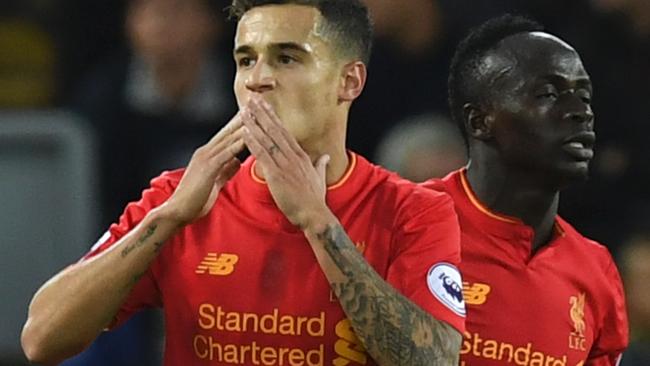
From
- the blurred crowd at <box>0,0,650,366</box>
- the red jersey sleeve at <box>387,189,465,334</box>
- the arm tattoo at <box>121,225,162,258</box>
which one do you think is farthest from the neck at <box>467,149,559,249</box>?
the blurred crowd at <box>0,0,650,366</box>

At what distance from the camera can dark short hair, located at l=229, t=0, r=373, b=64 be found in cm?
499

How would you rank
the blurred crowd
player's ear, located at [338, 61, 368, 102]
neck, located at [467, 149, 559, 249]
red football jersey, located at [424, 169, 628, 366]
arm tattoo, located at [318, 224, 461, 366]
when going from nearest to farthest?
1. arm tattoo, located at [318, 224, 461, 366]
2. player's ear, located at [338, 61, 368, 102]
3. red football jersey, located at [424, 169, 628, 366]
4. neck, located at [467, 149, 559, 249]
5. the blurred crowd

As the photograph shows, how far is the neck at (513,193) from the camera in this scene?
5.50 metres

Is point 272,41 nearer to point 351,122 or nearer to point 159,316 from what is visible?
point 159,316

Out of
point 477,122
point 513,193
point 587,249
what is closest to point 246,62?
point 477,122

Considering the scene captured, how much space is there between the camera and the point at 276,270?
4973 millimetres

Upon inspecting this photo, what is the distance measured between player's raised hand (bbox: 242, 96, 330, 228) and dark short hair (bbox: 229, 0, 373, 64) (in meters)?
0.31

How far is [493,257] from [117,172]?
245cm

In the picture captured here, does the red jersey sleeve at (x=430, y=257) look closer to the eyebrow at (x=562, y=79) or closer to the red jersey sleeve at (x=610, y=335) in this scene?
the eyebrow at (x=562, y=79)

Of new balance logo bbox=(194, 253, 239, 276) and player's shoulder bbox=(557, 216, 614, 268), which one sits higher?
new balance logo bbox=(194, 253, 239, 276)

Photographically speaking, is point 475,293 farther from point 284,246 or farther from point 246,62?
point 246,62

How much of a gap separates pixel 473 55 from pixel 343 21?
673 mm

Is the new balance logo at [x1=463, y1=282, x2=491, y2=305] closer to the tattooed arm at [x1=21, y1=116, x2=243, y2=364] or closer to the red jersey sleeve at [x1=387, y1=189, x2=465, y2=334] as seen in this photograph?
the red jersey sleeve at [x1=387, y1=189, x2=465, y2=334]

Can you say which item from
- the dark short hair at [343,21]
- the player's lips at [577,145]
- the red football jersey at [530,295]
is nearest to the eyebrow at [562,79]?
the player's lips at [577,145]
